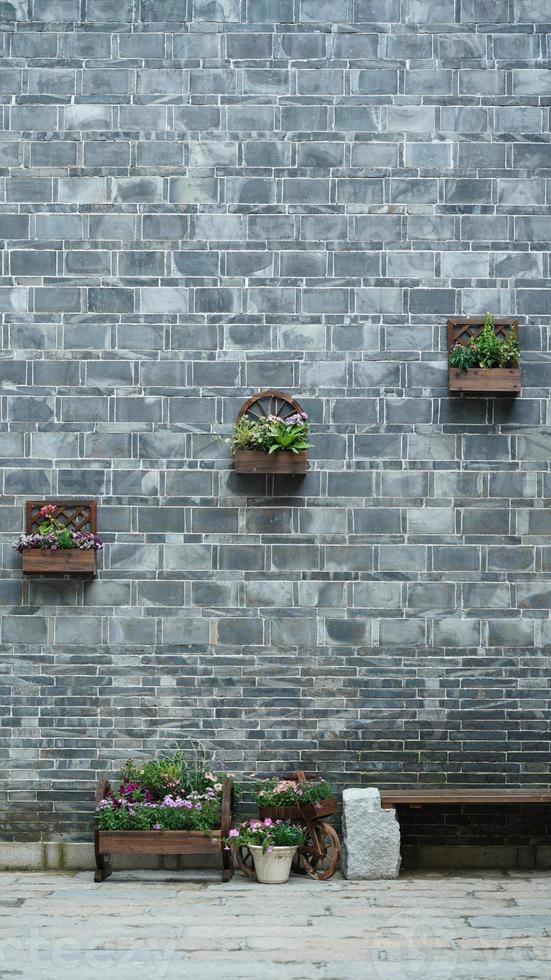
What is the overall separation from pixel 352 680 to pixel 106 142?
13.2 ft

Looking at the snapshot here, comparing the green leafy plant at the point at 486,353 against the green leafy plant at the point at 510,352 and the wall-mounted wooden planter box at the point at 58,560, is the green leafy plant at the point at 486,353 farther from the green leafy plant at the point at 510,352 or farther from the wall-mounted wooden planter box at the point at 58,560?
the wall-mounted wooden planter box at the point at 58,560

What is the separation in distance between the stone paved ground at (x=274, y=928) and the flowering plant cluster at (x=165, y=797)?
0.39m

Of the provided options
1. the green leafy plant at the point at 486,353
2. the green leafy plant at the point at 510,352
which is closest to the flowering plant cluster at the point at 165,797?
the green leafy plant at the point at 486,353

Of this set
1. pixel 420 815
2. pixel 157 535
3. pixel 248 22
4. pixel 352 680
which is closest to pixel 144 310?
pixel 157 535

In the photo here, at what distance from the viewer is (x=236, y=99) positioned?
7.91 meters

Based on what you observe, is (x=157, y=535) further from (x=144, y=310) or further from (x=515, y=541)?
(x=515, y=541)

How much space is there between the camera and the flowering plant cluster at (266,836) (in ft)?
23.4

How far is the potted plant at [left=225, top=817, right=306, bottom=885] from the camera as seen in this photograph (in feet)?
23.3

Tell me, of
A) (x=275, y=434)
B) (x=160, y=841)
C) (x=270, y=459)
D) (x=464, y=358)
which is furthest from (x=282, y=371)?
(x=160, y=841)

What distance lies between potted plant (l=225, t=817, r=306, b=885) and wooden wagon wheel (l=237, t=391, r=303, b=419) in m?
2.66

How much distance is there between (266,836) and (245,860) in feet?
1.38

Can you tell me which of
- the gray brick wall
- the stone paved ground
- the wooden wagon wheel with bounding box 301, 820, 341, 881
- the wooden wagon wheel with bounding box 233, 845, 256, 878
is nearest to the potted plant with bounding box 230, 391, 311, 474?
the gray brick wall

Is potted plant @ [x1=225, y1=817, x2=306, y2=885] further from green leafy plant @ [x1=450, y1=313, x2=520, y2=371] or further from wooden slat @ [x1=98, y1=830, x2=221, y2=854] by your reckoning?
green leafy plant @ [x1=450, y1=313, x2=520, y2=371]

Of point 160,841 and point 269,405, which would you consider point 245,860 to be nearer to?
point 160,841
